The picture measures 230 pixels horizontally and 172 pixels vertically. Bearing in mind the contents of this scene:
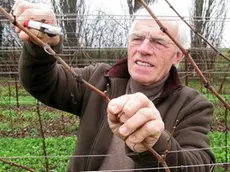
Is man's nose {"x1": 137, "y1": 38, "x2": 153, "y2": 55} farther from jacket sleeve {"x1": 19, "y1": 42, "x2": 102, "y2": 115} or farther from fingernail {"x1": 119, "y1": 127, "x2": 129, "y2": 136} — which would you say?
fingernail {"x1": 119, "y1": 127, "x2": 129, "y2": 136}

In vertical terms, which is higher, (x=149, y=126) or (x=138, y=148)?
(x=149, y=126)

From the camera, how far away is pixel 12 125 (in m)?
6.61

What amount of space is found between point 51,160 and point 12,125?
2.34 m

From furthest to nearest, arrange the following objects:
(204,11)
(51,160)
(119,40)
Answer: (204,11) → (119,40) → (51,160)

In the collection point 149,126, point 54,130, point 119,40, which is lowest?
point 54,130

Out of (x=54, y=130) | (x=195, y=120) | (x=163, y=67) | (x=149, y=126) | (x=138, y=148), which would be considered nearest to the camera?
(x=149, y=126)

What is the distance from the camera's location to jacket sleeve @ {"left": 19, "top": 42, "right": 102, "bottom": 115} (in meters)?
1.43

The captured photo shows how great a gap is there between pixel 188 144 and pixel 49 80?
64 centimetres

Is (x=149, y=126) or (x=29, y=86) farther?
(x=29, y=86)

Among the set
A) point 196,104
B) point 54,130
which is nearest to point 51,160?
point 54,130

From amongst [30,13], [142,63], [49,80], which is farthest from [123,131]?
[49,80]

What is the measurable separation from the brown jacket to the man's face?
86mm

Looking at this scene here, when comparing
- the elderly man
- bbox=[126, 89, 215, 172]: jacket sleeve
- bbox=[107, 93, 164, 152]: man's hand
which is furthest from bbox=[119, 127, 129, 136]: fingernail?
the elderly man

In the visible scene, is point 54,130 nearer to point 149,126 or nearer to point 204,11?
point 149,126
